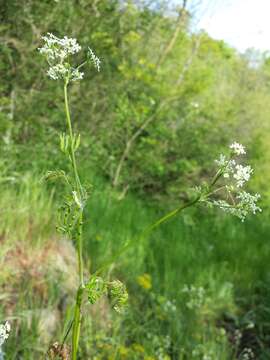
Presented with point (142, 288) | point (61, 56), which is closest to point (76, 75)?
point (61, 56)

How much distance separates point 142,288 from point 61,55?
141 inches

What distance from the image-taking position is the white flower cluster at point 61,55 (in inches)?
36.0

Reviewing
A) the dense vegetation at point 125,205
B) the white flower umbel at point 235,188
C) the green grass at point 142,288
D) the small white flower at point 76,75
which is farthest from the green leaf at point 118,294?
the dense vegetation at point 125,205

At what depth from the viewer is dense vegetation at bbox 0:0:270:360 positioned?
3.51 metres

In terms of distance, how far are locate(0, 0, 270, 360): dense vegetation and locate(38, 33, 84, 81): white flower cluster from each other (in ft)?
6.69

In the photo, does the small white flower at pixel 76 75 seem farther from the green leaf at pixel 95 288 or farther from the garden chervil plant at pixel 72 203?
the green leaf at pixel 95 288

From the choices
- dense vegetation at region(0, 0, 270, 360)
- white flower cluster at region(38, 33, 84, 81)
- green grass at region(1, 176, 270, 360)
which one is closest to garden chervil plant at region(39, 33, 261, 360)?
white flower cluster at region(38, 33, 84, 81)

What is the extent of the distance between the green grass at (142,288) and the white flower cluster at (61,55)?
153cm

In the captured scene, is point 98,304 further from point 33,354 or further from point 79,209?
point 79,209

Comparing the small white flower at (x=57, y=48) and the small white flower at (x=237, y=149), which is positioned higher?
the small white flower at (x=57, y=48)

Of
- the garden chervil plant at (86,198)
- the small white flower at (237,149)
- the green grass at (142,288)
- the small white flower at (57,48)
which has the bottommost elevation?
the garden chervil plant at (86,198)

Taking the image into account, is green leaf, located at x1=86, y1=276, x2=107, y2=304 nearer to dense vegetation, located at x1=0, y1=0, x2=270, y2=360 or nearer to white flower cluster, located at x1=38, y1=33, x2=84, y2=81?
white flower cluster, located at x1=38, y1=33, x2=84, y2=81

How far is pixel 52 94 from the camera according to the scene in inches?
202

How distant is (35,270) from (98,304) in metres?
0.45
